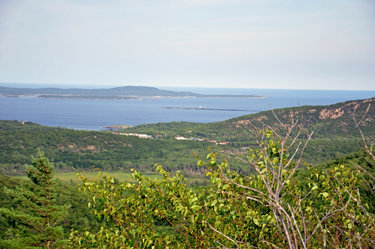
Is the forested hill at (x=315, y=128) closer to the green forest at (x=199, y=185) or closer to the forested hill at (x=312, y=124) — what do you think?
the forested hill at (x=312, y=124)

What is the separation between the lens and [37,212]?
44.1 feet

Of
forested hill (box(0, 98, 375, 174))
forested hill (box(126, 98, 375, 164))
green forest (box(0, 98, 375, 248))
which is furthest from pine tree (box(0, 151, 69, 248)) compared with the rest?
forested hill (box(126, 98, 375, 164))

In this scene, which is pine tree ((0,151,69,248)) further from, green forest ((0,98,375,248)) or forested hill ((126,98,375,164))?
forested hill ((126,98,375,164))

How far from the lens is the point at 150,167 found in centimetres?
7200

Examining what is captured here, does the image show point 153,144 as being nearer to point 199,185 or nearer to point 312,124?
point 199,185

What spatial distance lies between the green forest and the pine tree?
5 cm

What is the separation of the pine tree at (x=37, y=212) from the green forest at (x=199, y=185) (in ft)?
0.15

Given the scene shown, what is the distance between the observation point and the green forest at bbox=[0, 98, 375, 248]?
482 cm

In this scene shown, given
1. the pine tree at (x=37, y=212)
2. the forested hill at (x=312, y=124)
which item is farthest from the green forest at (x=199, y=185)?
the forested hill at (x=312, y=124)

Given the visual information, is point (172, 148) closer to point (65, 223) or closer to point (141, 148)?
point (141, 148)

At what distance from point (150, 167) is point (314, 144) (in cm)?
4273

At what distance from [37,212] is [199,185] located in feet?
133

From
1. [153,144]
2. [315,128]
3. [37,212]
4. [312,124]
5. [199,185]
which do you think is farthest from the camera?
[312,124]

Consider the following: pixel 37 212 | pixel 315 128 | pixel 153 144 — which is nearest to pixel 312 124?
pixel 315 128
